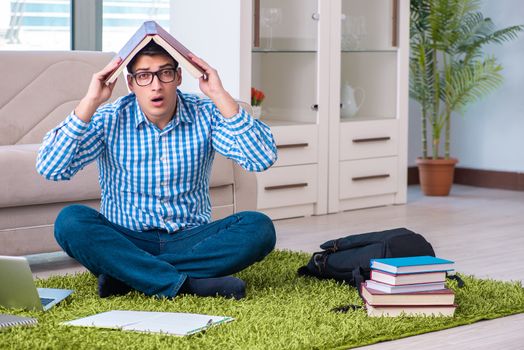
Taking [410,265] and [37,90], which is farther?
[37,90]

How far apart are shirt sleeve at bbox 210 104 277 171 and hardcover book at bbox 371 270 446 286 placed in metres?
0.43

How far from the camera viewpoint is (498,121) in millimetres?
6266

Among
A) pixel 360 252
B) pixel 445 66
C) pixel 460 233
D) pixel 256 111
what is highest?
pixel 445 66

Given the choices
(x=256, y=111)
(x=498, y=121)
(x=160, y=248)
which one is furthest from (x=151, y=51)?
(x=498, y=121)

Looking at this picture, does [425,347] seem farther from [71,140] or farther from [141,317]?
[71,140]

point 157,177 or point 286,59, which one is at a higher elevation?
point 286,59

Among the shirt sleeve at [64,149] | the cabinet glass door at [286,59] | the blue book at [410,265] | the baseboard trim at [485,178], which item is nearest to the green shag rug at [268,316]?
the blue book at [410,265]

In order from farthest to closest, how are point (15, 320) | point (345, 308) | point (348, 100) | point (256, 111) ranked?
point (348, 100) < point (256, 111) < point (345, 308) < point (15, 320)

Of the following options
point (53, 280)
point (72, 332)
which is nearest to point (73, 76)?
point (53, 280)

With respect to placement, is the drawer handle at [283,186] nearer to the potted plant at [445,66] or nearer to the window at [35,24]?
the potted plant at [445,66]

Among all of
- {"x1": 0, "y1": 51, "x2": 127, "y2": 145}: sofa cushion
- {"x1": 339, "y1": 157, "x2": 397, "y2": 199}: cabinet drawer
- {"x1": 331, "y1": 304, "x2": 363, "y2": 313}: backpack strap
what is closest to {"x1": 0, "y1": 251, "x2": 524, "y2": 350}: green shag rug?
{"x1": 331, "y1": 304, "x2": 363, "y2": 313}: backpack strap

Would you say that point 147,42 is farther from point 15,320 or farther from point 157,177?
point 15,320

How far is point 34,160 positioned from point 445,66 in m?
2.98

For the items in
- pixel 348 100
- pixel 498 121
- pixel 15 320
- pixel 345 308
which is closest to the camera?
pixel 15 320
